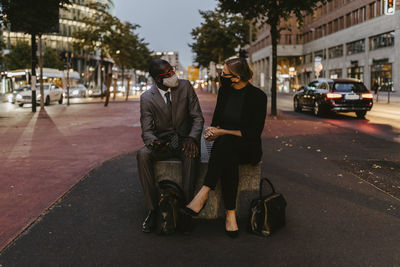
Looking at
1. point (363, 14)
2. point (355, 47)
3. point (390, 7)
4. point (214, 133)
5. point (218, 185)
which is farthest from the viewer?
point (355, 47)

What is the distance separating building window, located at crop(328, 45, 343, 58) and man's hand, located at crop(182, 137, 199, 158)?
196 ft

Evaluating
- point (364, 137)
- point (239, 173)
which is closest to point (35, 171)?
point (239, 173)

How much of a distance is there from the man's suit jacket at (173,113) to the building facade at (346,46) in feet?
94.7

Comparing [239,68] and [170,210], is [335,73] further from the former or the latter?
[170,210]

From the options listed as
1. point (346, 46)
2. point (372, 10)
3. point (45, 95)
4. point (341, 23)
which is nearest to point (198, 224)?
point (45, 95)

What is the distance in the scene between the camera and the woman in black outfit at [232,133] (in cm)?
422

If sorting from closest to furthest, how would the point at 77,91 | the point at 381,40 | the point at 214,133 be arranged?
the point at 214,133
the point at 381,40
the point at 77,91

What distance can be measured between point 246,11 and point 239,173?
627 inches

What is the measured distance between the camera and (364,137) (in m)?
11.8

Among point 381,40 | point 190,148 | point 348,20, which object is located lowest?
point 190,148

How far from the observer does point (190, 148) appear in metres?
4.39

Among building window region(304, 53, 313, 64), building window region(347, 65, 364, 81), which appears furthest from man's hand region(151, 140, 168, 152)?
building window region(304, 53, 313, 64)

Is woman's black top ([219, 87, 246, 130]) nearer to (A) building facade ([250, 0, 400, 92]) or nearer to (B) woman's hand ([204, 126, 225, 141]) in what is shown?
(B) woman's hand ([204, 126, 225, 141])

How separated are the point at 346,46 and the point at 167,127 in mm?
58623
